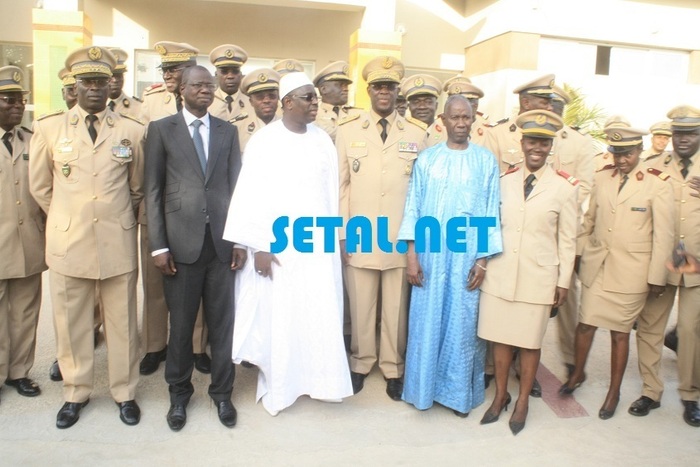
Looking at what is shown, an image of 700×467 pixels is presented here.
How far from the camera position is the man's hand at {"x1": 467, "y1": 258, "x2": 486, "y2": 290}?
3.65 m

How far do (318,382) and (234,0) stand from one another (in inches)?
325

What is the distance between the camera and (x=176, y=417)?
3.51 metres

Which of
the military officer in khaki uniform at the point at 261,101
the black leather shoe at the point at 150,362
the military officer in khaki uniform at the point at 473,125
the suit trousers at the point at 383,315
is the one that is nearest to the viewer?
the suit trousers at the point at 383,315

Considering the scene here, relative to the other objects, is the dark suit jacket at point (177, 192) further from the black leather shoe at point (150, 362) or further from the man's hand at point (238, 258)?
the black leather shoe at point (150, 362)

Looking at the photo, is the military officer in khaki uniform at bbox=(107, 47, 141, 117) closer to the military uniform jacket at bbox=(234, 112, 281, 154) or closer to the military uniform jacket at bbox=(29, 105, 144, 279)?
the military uniform jacket at bbox=(234, 112, 281, 154)

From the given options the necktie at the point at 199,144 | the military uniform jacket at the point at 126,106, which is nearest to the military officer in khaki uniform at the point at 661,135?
the necktie at the point at 199,144

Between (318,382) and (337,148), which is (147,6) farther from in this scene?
(318,382)

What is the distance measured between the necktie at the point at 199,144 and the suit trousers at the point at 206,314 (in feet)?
1.34

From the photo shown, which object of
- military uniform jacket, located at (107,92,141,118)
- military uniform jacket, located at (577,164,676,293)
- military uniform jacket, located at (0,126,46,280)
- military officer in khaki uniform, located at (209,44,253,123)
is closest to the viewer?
military uniform jacket, located at (0,126,46,280)

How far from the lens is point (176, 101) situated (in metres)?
4.41

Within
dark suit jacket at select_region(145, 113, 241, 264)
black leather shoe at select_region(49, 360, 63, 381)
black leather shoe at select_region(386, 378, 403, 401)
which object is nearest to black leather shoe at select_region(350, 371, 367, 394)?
black leather shoe at select_region(386, 378, 403, 401)

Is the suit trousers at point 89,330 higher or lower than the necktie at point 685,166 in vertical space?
lower

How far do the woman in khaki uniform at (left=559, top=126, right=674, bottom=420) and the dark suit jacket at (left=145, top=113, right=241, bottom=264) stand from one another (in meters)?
2.67

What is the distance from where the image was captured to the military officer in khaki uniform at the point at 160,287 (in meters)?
4.26
